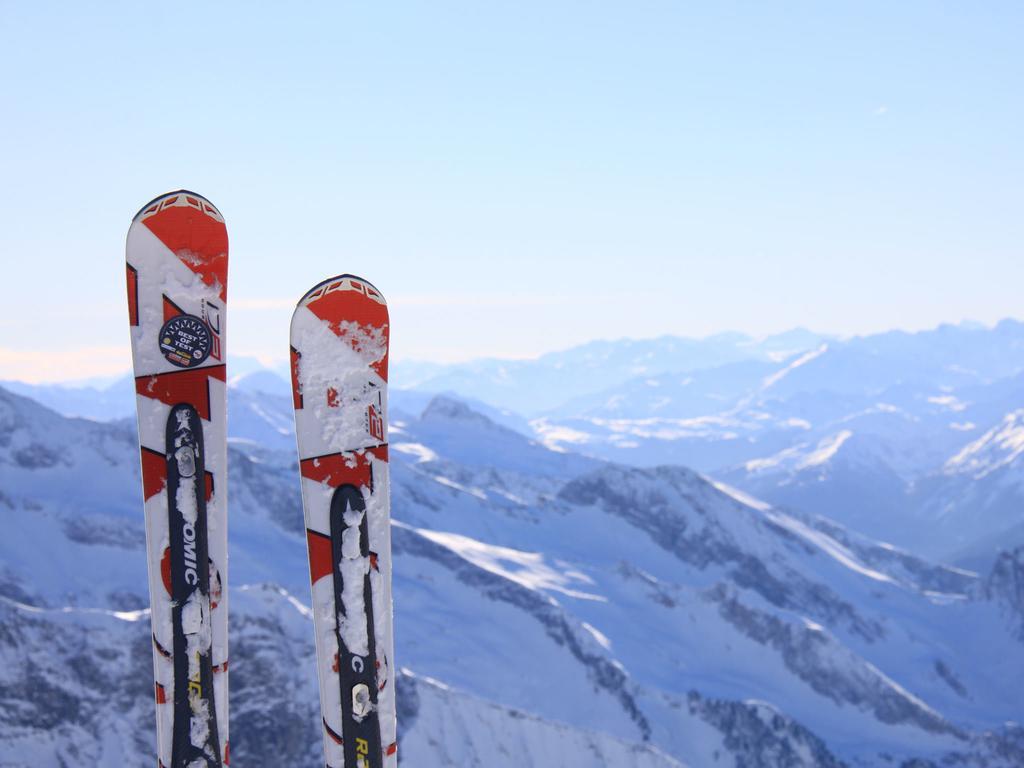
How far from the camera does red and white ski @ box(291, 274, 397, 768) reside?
17781 mm

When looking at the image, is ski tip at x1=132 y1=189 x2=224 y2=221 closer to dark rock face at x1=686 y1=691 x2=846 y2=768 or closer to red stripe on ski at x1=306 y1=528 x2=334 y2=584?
red stripe on ski at x1=306 y1=528 x2=334 y2=584

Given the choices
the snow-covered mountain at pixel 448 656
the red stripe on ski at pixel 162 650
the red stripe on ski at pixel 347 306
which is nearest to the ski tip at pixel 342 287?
the red stripe on ski at pixel 347 306

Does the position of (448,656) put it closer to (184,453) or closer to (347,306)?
(184,453)

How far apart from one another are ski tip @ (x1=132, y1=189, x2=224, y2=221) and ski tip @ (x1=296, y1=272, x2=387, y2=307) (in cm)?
214

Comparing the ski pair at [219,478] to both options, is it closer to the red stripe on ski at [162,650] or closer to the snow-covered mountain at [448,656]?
the red stripe on ski at [162,650]

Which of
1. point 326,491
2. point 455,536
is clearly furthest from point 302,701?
point 455,536

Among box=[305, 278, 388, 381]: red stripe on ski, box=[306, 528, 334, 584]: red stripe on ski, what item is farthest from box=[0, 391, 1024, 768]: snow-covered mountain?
box=[305, 278, 388, 381]: red stripe on ski

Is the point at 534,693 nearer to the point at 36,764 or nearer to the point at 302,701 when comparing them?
the point at 302,701

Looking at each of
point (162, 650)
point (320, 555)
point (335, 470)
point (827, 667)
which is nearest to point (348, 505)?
point (335, 470)

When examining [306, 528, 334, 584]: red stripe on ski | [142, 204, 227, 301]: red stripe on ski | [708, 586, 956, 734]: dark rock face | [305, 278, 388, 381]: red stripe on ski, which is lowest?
[708, 586, 956, 734]: dark rock face

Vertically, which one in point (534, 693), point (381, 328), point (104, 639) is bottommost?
point (534, 693)

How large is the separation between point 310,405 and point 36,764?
70.0 meters

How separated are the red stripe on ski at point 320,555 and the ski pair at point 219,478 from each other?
0.08ft

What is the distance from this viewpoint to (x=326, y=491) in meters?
18.1
